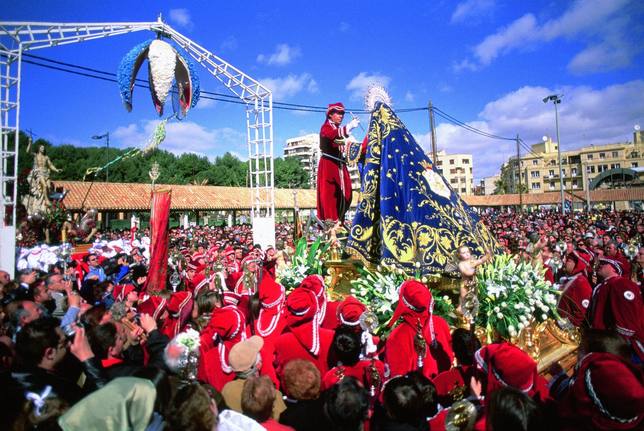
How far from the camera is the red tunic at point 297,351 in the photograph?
4.17 m

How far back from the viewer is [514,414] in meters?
2.15

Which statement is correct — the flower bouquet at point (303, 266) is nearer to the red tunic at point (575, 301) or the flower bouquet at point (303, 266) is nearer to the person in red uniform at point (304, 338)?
the person in red uniform at point (304, 338)

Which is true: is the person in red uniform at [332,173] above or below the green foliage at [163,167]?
below

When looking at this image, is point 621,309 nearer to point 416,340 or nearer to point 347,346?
point 416,340

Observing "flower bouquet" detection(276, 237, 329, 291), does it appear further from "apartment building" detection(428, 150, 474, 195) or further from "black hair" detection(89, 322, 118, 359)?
"apartment building" detection(428, 150, 474, 195)

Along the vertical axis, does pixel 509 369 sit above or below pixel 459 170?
below

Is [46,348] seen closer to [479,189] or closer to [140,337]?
[140,337]

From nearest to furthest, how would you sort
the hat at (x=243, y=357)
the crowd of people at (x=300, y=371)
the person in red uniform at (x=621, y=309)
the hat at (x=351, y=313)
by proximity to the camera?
the crowd of people at (x=300, y=371), the hat at (x=243, y=357), the hat at (x=351, y=313), the person in red uniform at (x=621, y=309)

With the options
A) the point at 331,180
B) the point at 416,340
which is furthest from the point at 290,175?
the point at 416,340

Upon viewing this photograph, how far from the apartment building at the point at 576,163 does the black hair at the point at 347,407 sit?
87.2 metres

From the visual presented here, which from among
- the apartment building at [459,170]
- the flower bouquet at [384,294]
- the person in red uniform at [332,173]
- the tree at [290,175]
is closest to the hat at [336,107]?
the person in red uniform at [332,173]

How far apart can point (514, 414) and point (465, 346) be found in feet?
4.99

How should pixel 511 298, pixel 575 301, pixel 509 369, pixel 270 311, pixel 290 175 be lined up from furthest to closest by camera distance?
pixel 290 175 < pixel 575 301 < pixel 511 298 < pixel 270 311 < pixel 509 369

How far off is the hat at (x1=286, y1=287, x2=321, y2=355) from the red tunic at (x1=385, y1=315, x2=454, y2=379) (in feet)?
2.40
